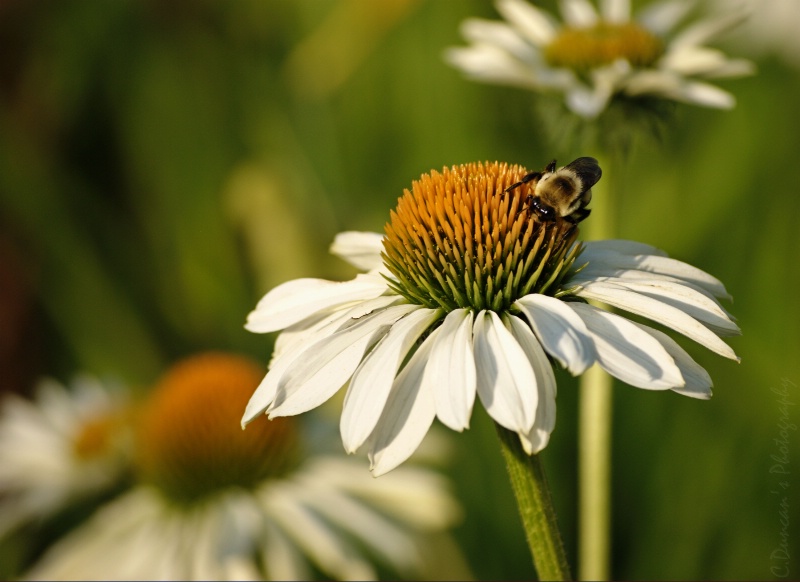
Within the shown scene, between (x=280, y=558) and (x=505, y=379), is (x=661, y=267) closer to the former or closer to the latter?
(x=505, y=379)

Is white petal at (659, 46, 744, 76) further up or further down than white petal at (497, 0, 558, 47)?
further down

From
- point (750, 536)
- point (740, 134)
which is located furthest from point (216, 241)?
point (750, 536)

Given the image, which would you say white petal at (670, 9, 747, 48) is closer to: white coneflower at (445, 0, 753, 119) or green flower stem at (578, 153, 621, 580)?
white coneflower at (445, 0, 753, 119)

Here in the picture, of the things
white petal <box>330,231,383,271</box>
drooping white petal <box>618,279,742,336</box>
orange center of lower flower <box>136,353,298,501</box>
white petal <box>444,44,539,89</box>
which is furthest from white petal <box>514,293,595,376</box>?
orange center of lower flower <box>136,353,298,501</box>

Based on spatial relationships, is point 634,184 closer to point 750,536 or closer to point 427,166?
point 427,166

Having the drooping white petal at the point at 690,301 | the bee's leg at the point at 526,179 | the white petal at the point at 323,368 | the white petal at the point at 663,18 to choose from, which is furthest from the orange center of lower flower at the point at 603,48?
the white petal at the point at 323,368

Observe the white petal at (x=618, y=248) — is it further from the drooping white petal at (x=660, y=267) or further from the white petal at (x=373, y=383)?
the white petal at (x=373, y=383)

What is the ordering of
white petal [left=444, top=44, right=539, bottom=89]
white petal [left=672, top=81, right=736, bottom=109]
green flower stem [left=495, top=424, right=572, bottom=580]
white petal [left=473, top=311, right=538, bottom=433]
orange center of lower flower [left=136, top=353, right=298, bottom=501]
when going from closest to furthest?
white petal [left=473, top=311, right=538, bottom=433], green flower stem [left=495, top=424, right=572, bottom=580], white petal [left=672, top=81, right=736, bottom=109], white petal [left=444, top=44, right=539, bottom=89], orange center of lower flower [left=136, top=353, right=298, bottom=501]
